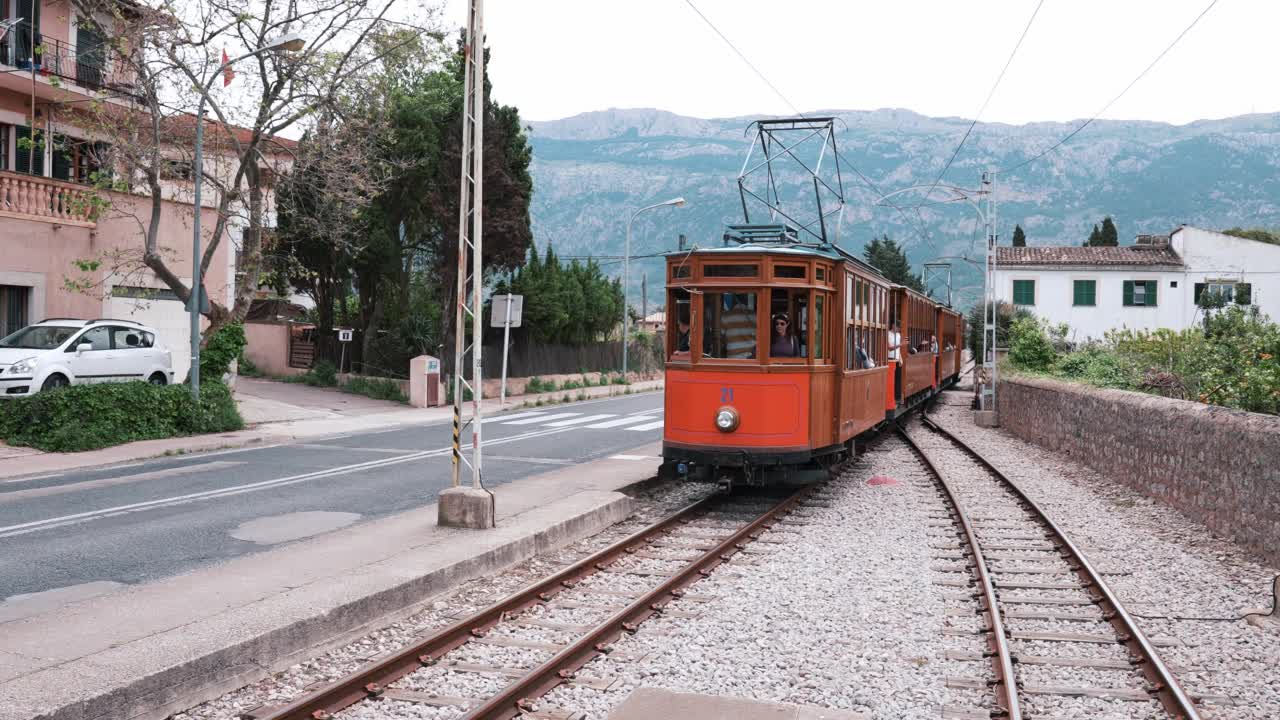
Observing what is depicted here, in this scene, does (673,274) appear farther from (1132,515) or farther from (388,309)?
(388,309)

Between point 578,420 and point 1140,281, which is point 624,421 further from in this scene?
point 1140,281

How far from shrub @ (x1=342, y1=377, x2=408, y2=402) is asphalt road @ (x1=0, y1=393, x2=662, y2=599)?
819 cm

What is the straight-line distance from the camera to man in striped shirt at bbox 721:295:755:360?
38.9 feet

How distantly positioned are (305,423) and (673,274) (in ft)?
45.7

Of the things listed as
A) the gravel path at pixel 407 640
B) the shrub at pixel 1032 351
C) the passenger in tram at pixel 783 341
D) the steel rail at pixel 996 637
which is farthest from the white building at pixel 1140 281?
the gravel path at pixel 407 640

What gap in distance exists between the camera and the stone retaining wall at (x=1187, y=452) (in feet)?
31.3

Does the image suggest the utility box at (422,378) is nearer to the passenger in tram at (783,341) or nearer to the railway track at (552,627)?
the passenger in tram at (783,341)

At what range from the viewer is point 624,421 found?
→ 26.3 m

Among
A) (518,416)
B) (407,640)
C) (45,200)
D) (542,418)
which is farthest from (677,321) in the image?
(45,200)

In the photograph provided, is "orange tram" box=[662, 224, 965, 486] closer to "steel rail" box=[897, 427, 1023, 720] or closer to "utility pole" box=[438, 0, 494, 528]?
"steel rail" box=[897, 427, 1023, 720]

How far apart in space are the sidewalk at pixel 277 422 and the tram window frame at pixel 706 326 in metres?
9.98

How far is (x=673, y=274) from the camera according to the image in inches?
477

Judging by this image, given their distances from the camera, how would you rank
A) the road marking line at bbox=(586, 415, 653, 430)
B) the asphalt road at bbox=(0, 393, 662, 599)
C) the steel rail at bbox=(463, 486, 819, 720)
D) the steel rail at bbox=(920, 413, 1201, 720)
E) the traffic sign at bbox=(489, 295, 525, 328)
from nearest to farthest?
1. the steel rail at bbox=(463, 486, 819, 720)
2. the steel rail at bbox=(920, 413, 1201, 720)
3. the asphalt road at bbox=(0, 393, 662, 599)
4. the road marking line at bbox=(586, 415, 653, 430)
5. the traffic sign at bbox=(489, 295, 525, 328)

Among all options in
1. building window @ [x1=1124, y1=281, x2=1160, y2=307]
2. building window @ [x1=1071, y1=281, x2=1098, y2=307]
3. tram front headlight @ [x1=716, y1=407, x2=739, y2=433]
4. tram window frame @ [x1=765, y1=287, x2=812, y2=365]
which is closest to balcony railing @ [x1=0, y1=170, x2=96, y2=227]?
tram front headlight @ [x1=716, y1=407, x2=739, y2=433]
